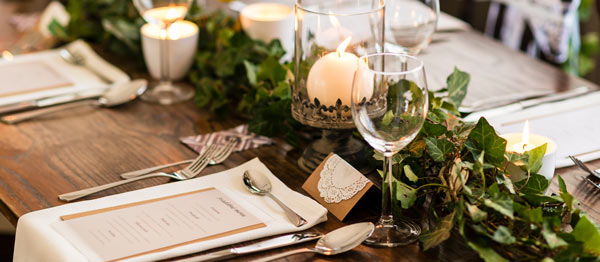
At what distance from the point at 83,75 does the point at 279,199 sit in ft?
2.50

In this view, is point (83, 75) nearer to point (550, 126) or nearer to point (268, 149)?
point (268, 149)

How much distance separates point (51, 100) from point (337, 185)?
0.72 meters

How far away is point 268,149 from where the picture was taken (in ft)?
3.88

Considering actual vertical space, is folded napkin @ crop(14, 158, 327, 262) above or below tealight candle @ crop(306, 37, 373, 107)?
below

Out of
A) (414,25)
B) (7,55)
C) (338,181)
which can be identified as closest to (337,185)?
(338,181)

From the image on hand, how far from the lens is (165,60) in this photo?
1486 mm

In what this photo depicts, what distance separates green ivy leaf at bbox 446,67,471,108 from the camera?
1.14 m

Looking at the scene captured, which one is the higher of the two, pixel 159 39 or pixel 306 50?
pixel 306 50

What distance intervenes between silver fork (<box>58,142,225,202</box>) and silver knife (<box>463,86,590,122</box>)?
0.48 meters

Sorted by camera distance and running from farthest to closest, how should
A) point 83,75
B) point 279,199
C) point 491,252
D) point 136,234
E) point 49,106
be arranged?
1. point 83,75
2. point 49,106
3. point 279,199
4. point 136,234
5. point 491,252

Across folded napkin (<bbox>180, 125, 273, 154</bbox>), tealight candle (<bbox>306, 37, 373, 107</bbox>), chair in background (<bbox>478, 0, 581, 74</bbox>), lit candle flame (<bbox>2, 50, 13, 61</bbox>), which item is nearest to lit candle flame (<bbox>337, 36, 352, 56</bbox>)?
tealight candle (<bbox>306, 37, 373, 107</bbox>)

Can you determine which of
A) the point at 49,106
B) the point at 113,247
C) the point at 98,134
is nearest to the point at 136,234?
the point at 113,247

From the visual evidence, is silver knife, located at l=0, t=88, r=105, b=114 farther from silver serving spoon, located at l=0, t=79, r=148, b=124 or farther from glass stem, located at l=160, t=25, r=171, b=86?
glass stem, located at l=160, t=25, r=171, b=86

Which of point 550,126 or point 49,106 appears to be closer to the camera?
point 550,126
